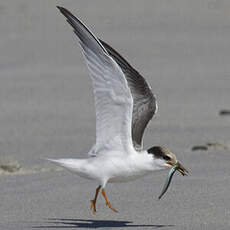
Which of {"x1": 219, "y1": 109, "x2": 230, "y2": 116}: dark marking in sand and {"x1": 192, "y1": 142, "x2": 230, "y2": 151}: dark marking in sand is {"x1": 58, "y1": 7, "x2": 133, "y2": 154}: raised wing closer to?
{"x1": 192, "y1": 142, "x2": 230, "y2": 151}: dark marking in sand

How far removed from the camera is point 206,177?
7434 mm

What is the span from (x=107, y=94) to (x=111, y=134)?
11.5 inches

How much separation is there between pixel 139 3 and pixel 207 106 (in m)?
11.4

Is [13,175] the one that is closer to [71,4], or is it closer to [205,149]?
[205,149]

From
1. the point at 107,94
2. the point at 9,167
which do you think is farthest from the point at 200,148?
the point at 107,94

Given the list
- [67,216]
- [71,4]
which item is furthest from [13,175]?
[71,4]

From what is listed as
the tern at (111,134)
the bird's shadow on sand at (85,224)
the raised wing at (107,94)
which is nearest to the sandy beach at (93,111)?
the bird's shadow on sand at (85,224)

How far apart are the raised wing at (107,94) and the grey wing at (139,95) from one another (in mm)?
352

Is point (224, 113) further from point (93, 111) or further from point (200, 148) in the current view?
point (200, 148)

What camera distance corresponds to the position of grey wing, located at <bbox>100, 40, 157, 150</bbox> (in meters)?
6.68

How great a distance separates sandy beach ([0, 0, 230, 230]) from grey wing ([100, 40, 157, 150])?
0.60 metres

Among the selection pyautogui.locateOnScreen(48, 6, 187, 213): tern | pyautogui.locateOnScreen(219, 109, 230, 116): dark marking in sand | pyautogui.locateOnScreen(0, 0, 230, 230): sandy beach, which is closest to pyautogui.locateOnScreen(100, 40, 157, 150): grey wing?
pyautogui.locateOnScreen(48, 6, 187, 213): tern

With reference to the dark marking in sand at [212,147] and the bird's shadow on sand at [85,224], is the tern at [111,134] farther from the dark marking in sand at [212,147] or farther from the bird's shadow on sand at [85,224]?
the dark marking in sand at [212,147]

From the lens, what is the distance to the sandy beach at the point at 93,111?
6.53m
